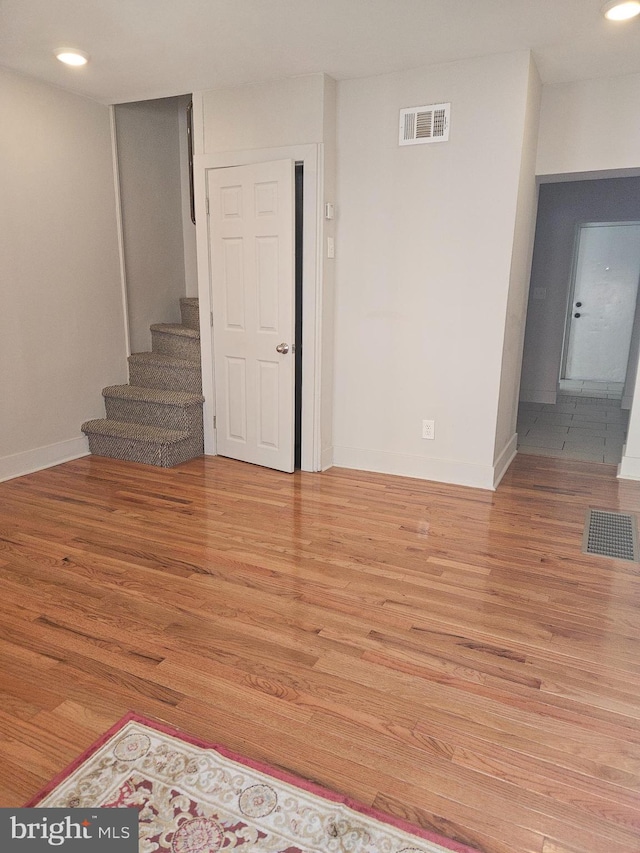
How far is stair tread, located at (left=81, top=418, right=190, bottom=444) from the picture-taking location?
4.21m

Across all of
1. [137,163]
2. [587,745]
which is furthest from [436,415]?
[137,163]

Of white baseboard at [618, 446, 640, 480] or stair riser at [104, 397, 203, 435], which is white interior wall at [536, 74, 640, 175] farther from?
stair riser at [104, 397, 203, 435]

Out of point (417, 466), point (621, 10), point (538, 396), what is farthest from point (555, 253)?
point (621, 10)

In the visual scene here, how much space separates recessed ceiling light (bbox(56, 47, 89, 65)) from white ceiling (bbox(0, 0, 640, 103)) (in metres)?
0.05

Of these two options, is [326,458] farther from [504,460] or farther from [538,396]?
[538,396]

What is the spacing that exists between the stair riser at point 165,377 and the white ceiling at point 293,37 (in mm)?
1980

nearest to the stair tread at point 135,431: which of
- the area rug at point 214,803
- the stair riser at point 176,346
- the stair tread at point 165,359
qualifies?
the stair tread at point 165,359

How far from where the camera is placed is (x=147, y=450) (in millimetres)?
4262

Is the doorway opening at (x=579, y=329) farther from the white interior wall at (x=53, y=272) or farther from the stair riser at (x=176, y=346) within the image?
the white interior wall at (x=53, y=272)

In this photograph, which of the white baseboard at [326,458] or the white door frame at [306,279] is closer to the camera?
the white door frame at [306,279]

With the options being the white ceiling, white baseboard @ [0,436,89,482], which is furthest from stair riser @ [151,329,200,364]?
the white ceiling

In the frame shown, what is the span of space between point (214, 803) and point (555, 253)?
640 cm

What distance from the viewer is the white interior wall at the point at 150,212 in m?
4.70

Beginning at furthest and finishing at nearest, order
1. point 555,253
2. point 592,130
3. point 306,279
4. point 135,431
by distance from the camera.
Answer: point 555,253 < point 135,431 < point 306,279 < point 592,130
